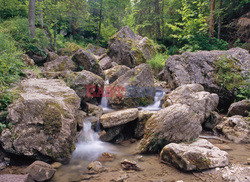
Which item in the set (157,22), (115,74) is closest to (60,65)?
(115,74)

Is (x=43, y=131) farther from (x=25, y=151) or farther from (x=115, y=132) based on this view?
(x=115, y=132)

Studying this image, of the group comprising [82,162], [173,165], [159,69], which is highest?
[159,69]

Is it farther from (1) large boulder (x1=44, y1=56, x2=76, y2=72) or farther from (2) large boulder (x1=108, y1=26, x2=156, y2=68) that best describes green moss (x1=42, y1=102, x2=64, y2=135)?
(2) large boulder (x1=108, y1=26, x2=156, y2=68)

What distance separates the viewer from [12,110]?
4473 mm

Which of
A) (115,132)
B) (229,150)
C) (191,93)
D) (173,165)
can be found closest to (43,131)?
(115,132)

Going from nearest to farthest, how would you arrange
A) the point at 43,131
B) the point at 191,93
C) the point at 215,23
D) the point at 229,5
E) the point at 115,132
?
the point at 43,131 < the point at 115,132 < the point at 191,93 < the point at 229,5 < the point at 215,23

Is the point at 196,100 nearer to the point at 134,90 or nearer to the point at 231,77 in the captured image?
the point at 134,90

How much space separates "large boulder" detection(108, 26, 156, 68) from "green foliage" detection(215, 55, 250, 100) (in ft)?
26.3

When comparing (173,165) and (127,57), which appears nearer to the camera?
(173,165)

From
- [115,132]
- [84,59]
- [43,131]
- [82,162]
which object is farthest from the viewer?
[84,59]

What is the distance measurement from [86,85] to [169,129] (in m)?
5.23

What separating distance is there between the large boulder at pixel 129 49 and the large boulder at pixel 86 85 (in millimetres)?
7904

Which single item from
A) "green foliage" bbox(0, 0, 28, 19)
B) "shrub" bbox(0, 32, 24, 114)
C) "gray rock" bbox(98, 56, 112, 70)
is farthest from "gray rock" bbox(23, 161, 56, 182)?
"green foliage" bbox(0, 0, 28, 19)

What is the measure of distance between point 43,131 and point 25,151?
0.62 m
